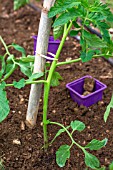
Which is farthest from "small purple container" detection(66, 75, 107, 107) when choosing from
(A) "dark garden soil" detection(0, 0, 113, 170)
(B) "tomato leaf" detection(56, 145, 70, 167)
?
(B) "tomato leaf" detection(56, 145, 70, 167)

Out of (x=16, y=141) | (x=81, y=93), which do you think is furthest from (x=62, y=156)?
(x=81, y=93)

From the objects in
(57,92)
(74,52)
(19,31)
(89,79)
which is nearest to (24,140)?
(57,92)

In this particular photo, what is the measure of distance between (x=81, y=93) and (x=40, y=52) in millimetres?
673

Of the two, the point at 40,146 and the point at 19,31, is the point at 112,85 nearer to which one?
the point at 40,146

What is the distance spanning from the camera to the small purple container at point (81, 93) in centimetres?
193

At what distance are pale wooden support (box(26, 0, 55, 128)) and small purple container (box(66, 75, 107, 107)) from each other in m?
0.34

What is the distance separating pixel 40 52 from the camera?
4.96 feet

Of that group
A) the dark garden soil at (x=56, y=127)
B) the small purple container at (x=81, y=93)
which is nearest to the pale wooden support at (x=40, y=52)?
the dark garden soil at (x=56, y=127)

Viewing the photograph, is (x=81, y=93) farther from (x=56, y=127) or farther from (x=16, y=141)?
(x=16, y=141)

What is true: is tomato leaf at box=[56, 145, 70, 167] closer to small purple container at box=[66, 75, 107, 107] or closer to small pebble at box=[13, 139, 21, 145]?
small pebble at box=[13, 139, 21, 145]

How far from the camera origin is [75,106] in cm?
194

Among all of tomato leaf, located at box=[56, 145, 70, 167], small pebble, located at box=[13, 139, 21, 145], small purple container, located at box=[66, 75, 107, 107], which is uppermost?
small purple container, located at box=[66, 75, 107, 107]

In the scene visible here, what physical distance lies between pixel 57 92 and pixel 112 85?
39 cm

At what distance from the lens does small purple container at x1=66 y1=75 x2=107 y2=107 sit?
1930 mm
